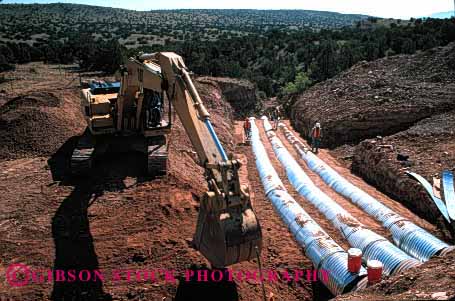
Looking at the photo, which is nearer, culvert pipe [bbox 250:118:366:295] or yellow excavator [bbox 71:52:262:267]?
yellow excavator [bbox 71:52:262:267]

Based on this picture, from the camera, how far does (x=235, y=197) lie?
26.3ft

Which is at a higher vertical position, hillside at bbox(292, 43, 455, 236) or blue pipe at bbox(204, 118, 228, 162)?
blue pipe at bbox(204, 118, 228, 162)

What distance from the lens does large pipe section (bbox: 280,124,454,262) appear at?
10.5 meters

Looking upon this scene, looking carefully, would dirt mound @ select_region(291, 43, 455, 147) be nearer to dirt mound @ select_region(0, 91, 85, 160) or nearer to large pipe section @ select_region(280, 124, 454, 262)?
large pipe section @ select_region(280, 124, 454, 262)

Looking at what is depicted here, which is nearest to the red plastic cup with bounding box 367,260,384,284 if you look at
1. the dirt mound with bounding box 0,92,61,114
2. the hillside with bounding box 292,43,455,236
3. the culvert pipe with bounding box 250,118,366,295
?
the culvert pipe with bounding box 250,118,366,295

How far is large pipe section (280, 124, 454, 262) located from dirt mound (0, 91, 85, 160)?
36.2ft

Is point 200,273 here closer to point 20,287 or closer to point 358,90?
point 20,287

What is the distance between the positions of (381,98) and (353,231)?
565 inches

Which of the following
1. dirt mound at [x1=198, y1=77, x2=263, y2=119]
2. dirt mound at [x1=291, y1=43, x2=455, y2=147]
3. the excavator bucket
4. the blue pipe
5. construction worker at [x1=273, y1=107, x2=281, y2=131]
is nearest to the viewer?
the excavator bucket

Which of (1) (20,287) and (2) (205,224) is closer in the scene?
(2) (205,224)

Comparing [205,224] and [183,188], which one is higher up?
[205,224]

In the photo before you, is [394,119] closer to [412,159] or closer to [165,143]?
[412,159]

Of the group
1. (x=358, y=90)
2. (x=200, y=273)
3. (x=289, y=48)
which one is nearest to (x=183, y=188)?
(x=200, y=273)

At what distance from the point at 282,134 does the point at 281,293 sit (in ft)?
60.4
